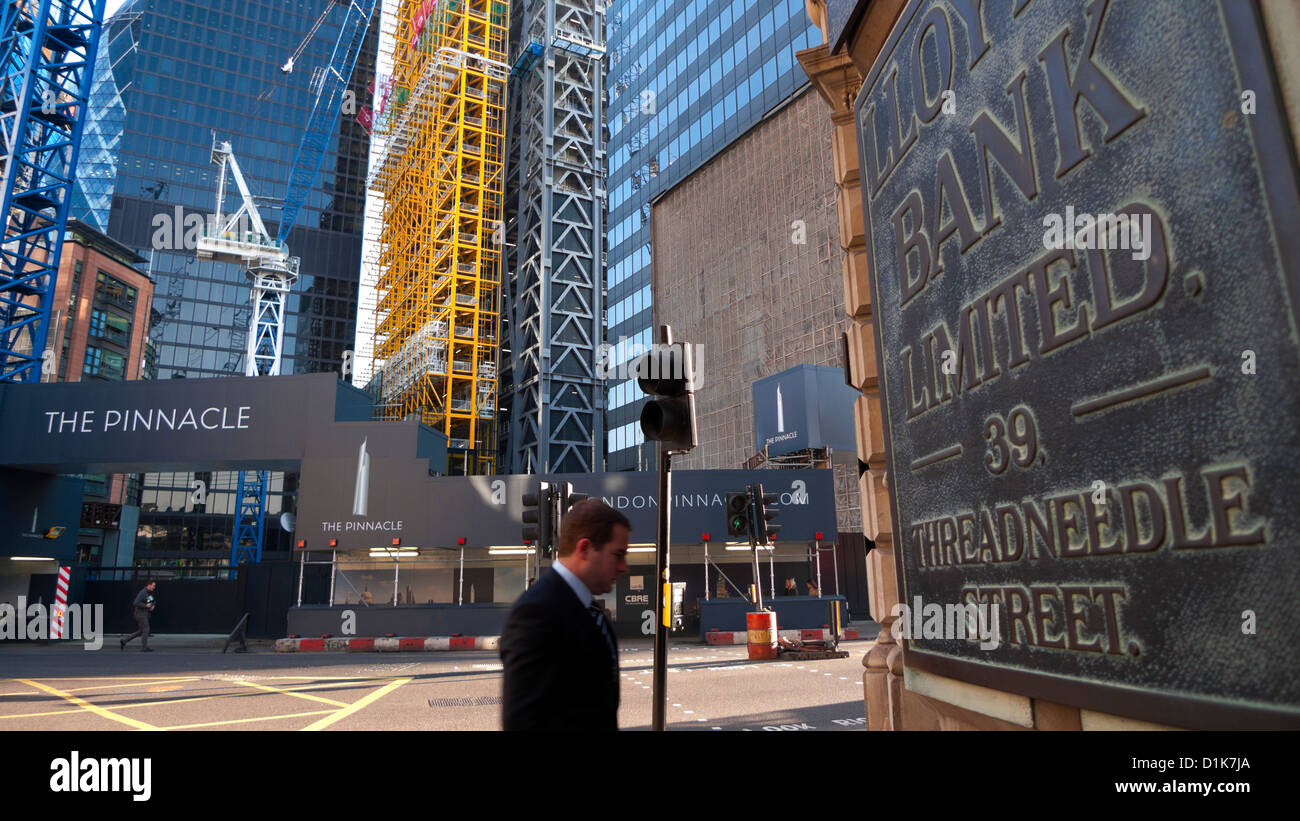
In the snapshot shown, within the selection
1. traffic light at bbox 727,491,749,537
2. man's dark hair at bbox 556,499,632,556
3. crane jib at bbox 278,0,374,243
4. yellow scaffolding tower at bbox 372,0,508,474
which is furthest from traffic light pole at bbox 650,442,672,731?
crane jib at bbox 278,0,374,243

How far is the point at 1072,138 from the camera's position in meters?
2.73

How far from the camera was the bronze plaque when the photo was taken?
212cm

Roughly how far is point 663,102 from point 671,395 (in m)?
55.2

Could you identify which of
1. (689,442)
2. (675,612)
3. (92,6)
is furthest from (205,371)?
(689,442)

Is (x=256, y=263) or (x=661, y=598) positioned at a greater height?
(x=256, y=263)

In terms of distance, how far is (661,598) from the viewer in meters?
5.29

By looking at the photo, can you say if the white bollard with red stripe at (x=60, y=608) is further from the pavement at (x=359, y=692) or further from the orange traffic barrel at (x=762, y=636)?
the orange traffic barrel at (x=762, y=636)

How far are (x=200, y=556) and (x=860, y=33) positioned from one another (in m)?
89.4

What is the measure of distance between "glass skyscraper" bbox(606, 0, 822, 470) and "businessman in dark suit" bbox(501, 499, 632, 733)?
142ft

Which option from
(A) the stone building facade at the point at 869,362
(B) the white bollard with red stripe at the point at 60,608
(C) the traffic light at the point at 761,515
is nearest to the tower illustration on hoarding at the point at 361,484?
(B) the white bollard with red stripe at the point at 60,608

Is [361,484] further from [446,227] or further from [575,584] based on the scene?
[446,227]

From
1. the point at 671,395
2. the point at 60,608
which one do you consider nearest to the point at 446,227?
the point at 60,608

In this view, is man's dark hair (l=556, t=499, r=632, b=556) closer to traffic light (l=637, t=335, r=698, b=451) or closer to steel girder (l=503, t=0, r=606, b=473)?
traffic light (l=637, t=335, r=698, b=451)

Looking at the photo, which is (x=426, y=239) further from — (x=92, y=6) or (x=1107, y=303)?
(x=1107, y=303)
